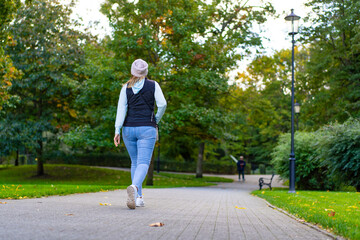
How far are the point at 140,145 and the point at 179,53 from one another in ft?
48.6

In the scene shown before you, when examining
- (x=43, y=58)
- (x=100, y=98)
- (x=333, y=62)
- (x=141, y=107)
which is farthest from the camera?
(x=333, y=62)

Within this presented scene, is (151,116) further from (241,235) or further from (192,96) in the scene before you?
(192,96)

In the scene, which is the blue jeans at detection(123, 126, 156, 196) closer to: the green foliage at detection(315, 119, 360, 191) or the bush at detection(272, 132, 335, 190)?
the green foliage at detection(315, 119, 360, 191)

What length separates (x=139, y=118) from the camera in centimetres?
637

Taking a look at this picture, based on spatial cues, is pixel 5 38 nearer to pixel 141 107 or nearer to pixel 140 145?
pixel 141 107

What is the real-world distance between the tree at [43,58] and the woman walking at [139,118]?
19843mm

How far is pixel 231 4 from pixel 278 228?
25051 mm

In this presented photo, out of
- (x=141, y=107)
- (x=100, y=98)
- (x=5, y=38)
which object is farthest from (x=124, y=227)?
(x=100, y=98)

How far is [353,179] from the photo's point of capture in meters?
16.6

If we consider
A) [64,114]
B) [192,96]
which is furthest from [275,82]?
[64,114]

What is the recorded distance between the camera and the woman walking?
6.27m

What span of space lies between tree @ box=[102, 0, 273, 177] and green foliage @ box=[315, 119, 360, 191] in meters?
6.30

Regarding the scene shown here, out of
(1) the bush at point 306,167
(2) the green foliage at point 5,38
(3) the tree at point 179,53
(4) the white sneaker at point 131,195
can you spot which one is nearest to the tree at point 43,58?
(3) the tree at point 179,53

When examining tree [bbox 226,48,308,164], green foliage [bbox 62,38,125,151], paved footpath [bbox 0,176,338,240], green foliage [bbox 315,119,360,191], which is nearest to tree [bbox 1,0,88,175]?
green foliage [bbox 62,38,125,151]
